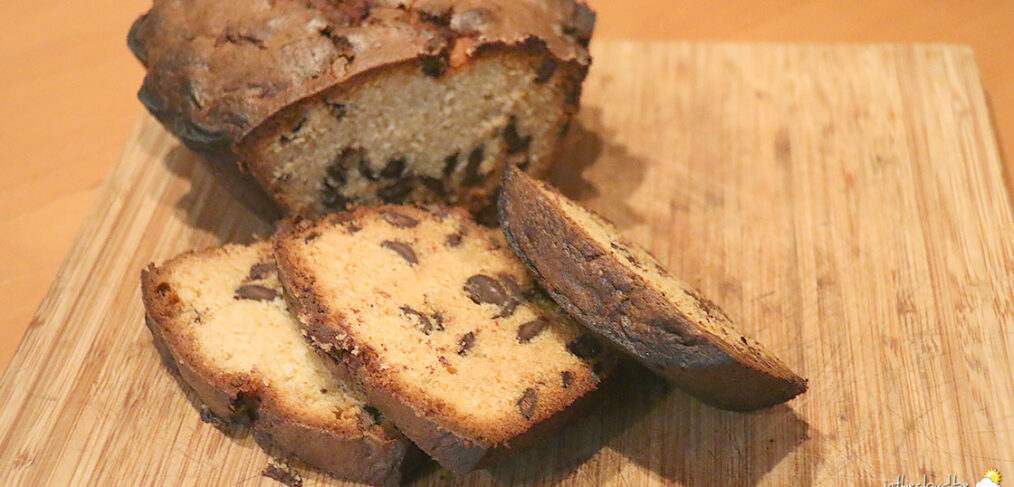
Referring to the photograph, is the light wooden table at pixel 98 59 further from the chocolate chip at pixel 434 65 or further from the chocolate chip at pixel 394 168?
the chocolate chip at pixel 434 65

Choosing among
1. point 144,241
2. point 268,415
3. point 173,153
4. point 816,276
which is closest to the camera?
point 268,415

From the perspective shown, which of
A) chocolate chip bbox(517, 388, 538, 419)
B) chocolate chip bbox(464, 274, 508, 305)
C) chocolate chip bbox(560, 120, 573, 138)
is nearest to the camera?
chocolate chip bbox(517, 388, 538, 419)

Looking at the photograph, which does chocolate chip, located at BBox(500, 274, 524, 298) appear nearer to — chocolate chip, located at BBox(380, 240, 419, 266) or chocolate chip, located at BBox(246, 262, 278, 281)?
chocolate chip, located at BBox(380, 240, 419, 266)

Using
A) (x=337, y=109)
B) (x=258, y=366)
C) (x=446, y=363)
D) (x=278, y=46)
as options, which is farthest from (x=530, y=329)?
(x=278, y=46)

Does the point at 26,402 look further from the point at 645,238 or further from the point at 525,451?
the point at 645,238

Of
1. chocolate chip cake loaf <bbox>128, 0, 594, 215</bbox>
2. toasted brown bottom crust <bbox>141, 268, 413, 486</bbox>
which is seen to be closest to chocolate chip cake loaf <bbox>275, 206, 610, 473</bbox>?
toasted brown bottom crust <bbox>141, 268, 413, 486</bbox>

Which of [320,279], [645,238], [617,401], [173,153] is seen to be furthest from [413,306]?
[173,153]
